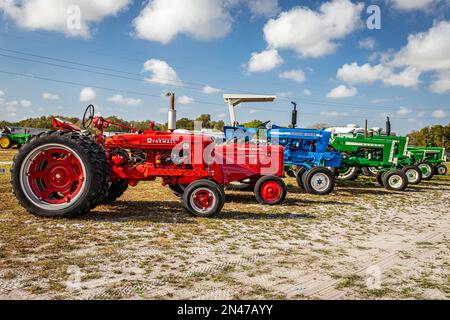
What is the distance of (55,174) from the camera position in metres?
5.77

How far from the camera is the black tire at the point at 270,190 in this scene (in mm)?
7715

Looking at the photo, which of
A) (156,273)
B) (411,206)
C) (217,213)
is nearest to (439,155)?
(411,206)

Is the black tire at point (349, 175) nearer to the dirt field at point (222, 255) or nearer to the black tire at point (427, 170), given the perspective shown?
the black tire at point (427, 170)

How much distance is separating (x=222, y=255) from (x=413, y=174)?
11.7 m

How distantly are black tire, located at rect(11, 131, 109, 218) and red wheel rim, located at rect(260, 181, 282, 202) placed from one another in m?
3.32

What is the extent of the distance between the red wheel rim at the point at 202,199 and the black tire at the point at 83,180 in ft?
→ 4.63

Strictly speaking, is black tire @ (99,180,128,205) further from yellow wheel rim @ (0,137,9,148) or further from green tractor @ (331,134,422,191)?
yellow wheel rim @ (0,137,9,148)

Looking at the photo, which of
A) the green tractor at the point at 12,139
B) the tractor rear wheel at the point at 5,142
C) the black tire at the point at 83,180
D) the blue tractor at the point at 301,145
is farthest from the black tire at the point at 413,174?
the tractor rear wheel at the point at 5,142

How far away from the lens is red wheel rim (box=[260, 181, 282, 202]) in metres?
7.74

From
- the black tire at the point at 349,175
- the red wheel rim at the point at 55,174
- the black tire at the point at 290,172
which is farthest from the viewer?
the black tire at the point at 349,175

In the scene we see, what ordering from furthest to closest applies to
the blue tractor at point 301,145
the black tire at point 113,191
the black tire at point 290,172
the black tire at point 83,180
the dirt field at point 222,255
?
the black tire at point 290,172, the blue tractor at point 301,145, the black tire at point 113,191, the black tire at point 83,180, the dirt field at point 222,255

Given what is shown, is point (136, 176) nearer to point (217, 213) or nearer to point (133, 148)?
point (133, 148)

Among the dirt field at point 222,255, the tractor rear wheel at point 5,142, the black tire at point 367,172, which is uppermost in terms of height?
the tractor rear wheel at point 5,142
